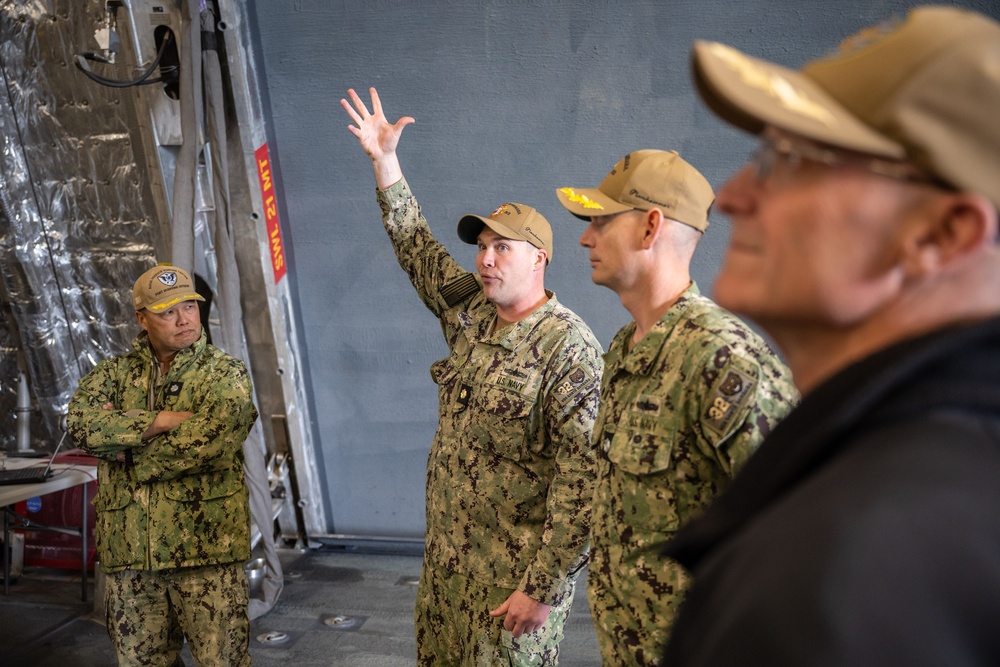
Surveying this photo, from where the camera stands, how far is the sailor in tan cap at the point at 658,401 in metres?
1.57

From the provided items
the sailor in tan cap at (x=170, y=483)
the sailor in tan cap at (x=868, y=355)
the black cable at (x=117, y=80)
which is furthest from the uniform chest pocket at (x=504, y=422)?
the black cable at (x=117, y=80)

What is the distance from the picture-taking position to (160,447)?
2.67m

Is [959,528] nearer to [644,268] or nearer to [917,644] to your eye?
[917,644]

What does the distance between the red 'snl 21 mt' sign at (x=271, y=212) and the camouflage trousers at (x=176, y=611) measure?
1540 millimetres

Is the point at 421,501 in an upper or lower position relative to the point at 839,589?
lower

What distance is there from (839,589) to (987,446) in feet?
0.49

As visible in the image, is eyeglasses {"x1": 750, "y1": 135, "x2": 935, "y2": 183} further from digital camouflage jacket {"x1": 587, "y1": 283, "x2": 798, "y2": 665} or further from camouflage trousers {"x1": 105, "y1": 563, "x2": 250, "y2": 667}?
camouflage trousers {"x1": 105, "y1": 563, "x2": 250, "y2": 667}

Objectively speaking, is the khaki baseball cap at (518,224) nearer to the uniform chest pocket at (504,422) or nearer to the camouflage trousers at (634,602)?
the uniform chest pocket at (504,422)

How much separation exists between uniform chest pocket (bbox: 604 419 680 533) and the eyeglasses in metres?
0.96

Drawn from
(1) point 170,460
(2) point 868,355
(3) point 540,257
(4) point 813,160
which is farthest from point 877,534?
(1) point 170,460

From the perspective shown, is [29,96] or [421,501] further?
[421,501]

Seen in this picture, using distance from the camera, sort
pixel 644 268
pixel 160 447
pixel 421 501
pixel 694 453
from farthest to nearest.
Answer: pixel 421 501 → pixel 160 447 → pixel 644 268 → pixel 694 453

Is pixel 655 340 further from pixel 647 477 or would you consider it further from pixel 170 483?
pixel 170 483

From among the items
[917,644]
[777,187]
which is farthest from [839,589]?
[777,187]
